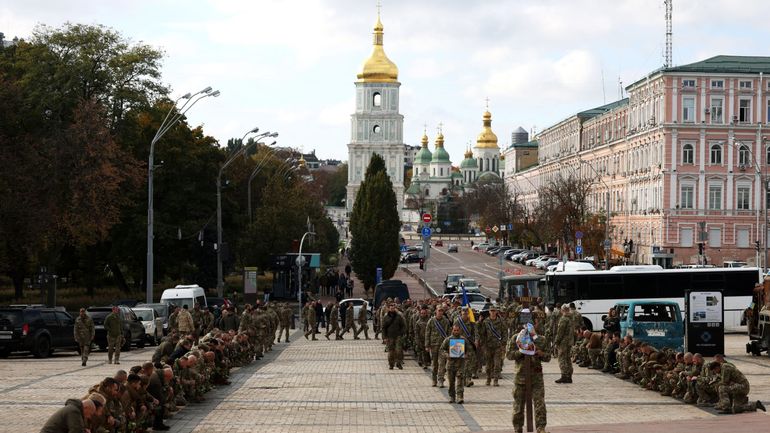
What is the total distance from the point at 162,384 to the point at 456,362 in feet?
17.7

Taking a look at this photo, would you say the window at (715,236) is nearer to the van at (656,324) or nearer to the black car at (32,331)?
the van at (656,324)

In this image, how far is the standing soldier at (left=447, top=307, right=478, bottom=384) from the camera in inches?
923

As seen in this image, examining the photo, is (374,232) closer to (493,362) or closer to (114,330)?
(114,330)

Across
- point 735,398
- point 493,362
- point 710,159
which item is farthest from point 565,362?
point 710,159

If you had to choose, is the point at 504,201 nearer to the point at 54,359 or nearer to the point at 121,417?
the point at 54,359

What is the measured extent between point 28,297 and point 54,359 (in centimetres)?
3304

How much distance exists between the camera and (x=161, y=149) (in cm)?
6775

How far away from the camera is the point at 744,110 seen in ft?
271

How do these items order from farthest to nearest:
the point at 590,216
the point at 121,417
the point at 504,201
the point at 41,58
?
the point at 504,201 → the point at 590,216 → the point at 41,58 → the point at 121,417

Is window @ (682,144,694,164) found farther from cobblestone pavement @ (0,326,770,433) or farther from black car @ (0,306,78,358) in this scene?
black car @ (0,306,78,358)

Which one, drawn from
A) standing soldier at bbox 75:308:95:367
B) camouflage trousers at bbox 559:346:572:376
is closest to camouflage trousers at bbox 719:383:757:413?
camouflage trousers at bbox 559:346:572:376

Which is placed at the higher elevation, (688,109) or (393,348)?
(688,109)

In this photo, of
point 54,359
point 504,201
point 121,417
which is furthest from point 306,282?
point 504,201

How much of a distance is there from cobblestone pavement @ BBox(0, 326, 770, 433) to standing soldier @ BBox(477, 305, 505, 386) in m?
0.39
